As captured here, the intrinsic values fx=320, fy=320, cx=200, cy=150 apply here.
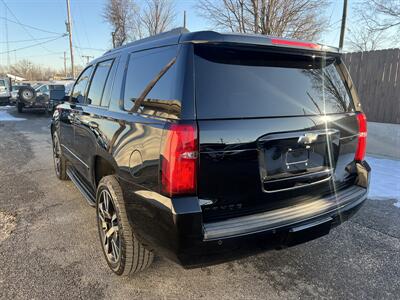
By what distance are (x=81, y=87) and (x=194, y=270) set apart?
9.32 feet

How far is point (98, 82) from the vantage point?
3535 mm

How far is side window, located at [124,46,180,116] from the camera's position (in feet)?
6.84

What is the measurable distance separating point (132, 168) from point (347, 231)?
2.62 m

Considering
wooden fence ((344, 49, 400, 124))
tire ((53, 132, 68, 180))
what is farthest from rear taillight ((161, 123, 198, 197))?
wooden fence ((344, 49, 400, 124))

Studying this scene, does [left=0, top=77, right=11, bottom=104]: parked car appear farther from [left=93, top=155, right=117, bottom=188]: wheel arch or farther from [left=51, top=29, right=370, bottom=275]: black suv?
[left=51, top=29, right=370, bottom=275]: black suv

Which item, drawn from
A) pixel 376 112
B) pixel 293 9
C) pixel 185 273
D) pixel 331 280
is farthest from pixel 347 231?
pixel 293 9

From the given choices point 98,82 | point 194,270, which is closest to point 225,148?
point 194,270

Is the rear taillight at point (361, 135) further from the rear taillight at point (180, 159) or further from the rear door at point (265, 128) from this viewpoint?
the rear taillight at point (180, 159)

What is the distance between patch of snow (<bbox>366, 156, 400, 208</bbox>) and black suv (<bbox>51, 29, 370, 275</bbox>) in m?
2.31

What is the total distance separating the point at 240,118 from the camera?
2062 millimetres

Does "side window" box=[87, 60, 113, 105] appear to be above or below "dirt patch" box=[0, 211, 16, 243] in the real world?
above

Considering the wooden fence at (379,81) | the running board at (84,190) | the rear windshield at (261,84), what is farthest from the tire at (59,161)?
the wooden fence at (379,81)

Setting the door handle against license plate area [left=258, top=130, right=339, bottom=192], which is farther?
the door handle

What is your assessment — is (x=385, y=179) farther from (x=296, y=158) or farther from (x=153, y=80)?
(x=153, y=80)
